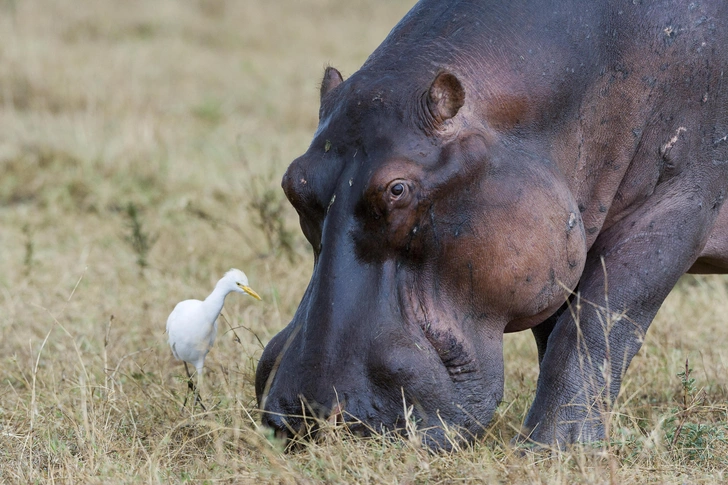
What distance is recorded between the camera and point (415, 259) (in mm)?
2541

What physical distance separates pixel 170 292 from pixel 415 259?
2554 mm

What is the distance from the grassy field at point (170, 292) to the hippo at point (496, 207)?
16cm

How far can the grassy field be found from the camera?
2.60 meters

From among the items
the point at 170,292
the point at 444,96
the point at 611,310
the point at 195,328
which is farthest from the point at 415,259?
the point at 170,292

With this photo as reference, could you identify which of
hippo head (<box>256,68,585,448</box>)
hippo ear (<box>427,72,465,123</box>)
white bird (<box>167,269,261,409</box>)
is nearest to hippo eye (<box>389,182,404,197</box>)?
hippo head (<box>256,68,585,448</box>)

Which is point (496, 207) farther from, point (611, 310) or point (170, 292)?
point (170, 292)

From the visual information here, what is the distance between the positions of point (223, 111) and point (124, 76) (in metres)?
0.96

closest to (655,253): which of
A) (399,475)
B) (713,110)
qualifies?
(713,110)

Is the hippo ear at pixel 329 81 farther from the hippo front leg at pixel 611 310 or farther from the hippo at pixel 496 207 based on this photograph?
the hippo front leg at pixel 611 310

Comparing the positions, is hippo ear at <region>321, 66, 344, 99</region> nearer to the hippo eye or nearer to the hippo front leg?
the hippo eye

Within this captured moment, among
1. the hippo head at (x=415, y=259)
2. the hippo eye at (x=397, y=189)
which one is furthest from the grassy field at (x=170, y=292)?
the hippo eye at (x=397, y=189)

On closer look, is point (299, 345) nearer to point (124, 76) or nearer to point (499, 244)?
point (499, 244)

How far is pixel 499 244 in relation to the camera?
257cm

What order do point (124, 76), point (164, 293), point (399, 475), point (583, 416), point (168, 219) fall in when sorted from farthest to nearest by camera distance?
point (124, 76), point (168, 219), point (164, 293), point (583, 416), point (399, 475)
